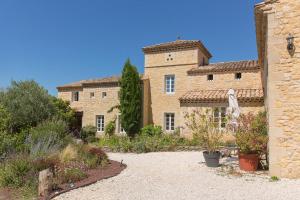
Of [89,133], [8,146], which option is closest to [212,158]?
[8,146]

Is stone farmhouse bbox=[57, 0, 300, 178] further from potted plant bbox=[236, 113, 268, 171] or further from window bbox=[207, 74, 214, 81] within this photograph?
potted plant bbox=[236, 113, 268, 171]

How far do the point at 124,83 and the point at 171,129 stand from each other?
505 cm

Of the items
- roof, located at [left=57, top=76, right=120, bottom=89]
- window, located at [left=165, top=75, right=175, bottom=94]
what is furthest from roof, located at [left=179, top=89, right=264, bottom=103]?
roof, located at [left=57, top=76, right=120, bottom=89]

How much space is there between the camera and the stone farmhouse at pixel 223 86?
8000mm

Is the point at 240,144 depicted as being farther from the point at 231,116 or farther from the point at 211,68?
the point at 211,68

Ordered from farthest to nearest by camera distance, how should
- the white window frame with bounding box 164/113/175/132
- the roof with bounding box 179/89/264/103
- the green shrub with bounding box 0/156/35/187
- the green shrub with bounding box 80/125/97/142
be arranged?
1. the green shrub with bounding box 80/125/97/142
2. the white window frame with bounding box 164/113/175/132
3. the roof with bounding box 179/89/264/103
4. the green shrub with bounding box 0/156/35/187

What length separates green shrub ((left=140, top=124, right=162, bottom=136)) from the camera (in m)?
20.1

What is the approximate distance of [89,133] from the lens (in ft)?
74.6

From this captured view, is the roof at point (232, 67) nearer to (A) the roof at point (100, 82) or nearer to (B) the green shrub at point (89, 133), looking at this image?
(A) the roof at point (100, 82)

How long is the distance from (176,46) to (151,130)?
22.1 feet

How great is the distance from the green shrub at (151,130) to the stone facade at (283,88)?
40.7 ft

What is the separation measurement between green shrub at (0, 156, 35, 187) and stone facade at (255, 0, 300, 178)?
678 centimetres

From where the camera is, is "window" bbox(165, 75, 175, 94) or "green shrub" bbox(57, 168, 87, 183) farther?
"window" bbox(165, 75, 175, 94)

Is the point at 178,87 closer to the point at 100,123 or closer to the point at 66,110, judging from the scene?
the point at 100,123
